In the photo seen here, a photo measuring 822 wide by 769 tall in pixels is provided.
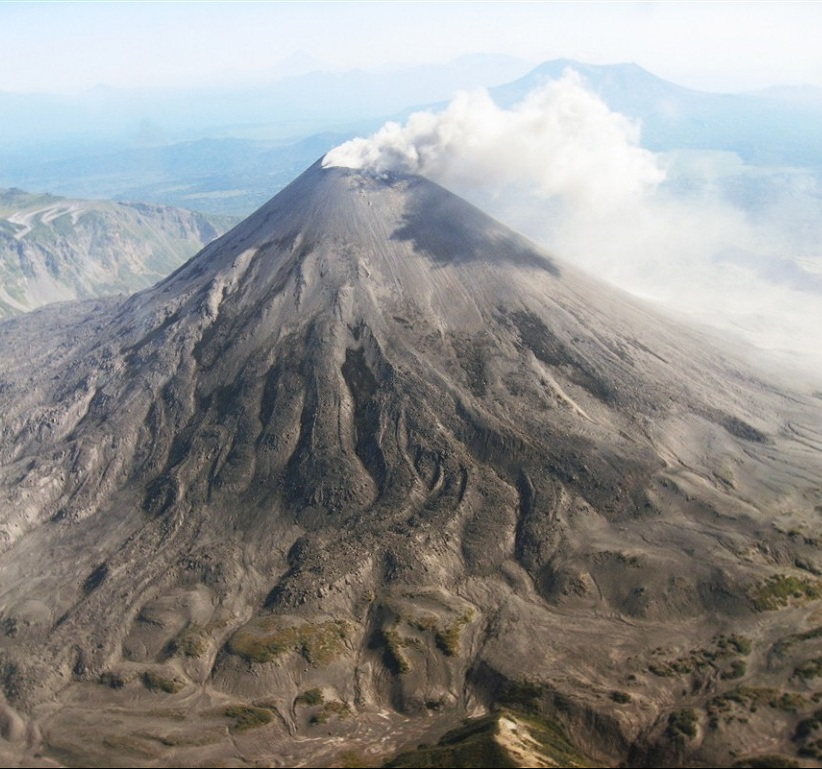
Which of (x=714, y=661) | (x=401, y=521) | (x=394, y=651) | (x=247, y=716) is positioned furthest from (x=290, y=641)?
(x=714, y=661)

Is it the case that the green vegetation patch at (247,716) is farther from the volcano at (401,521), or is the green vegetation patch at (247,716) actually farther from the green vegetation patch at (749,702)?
the green vegetation patch at (749,702)

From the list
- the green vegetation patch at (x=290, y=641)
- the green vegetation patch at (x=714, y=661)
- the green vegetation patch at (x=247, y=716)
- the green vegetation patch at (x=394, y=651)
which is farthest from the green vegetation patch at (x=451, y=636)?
the green vegetation patch at (x=714, y=661)

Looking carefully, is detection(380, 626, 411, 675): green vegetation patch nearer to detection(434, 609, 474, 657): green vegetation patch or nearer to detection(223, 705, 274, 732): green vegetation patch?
detection(434, 609, 474, 657): green vegetation patch

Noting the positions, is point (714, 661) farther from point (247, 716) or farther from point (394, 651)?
point (247, 716)

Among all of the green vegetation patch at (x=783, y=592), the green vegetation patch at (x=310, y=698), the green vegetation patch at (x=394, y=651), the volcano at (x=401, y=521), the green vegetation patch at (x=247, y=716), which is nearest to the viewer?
the green vegetation patch at (x=247, y=716)

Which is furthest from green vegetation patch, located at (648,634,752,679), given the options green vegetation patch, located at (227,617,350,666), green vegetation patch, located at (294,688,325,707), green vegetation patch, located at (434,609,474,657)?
green vegetation patch, located at (294,688,325,707)

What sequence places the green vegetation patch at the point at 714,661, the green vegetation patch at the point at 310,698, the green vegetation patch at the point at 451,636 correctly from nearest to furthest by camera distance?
the green vegetation patch at the point at 714,661 < the green vegetation patch at the point at 310,698 < the green vegetation patch at the point at 451,636

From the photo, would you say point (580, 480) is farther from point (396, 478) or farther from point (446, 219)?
point (446, 219)
